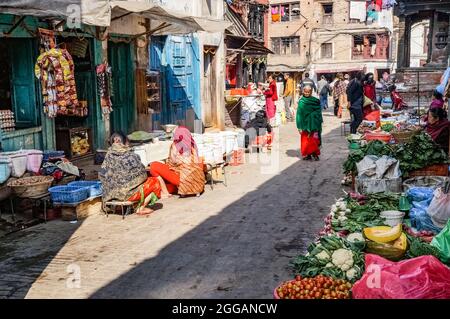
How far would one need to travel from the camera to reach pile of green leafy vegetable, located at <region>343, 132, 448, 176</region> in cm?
882

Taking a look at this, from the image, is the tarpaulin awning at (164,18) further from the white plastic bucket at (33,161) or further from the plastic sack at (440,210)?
the plastic sack at (440,210)

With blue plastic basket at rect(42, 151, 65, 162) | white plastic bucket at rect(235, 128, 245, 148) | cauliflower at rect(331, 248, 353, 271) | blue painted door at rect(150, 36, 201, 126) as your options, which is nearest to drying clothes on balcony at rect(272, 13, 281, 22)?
blue painted door at rect(150, 36, 201, 126)

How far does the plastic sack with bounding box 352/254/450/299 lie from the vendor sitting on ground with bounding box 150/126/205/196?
536 cm

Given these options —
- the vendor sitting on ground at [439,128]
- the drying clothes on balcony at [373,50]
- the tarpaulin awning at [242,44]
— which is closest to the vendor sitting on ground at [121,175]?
the vendor sitting on ground at [439,128]

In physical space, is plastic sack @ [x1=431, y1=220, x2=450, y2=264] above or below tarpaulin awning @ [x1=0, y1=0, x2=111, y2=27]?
below

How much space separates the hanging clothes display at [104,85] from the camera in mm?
11195

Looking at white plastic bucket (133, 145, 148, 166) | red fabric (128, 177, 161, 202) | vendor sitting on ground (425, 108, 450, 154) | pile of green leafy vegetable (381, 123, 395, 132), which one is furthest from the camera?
pile of green leafy vegetable (381, 123, 395, 132)

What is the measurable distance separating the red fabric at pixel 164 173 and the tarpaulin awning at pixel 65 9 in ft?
8.80

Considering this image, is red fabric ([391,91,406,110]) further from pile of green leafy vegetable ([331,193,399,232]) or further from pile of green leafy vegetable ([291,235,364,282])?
pile of green leafy vegetable ([291,235,364,282])

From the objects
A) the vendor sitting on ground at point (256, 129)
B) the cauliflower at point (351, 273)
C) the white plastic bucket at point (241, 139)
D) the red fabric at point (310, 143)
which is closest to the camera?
the cauliflower at point (351, 273)

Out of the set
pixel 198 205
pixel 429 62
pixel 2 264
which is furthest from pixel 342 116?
pixel 2 264
